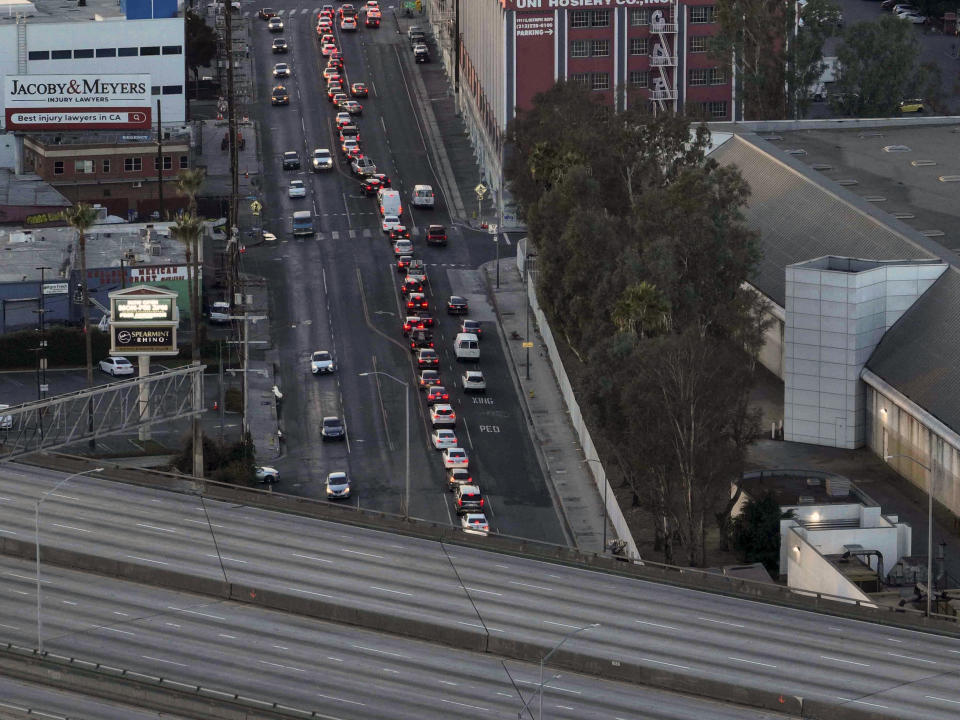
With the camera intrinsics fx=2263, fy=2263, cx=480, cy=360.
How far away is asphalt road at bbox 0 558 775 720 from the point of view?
9269cm

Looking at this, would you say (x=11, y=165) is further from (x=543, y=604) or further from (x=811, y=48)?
(x=543, y=604)

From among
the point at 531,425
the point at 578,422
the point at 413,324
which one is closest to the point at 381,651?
the point at 578,422

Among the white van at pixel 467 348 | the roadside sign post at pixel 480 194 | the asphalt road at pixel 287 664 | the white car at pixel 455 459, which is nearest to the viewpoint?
the asphalt road at pixel 287 664

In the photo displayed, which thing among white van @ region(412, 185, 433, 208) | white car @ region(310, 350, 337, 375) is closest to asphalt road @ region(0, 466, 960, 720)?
white car @ region(310, 350, 337, 375)

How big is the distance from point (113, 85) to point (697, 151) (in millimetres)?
64580

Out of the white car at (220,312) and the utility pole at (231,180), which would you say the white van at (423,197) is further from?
the white car at (220,312)

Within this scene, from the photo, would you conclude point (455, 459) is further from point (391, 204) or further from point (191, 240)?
point (391, 204)

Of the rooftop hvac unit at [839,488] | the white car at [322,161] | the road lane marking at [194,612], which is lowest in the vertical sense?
the road lane marking at [194,612]

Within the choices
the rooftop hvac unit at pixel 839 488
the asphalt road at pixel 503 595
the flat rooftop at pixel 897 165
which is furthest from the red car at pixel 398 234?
the rooftop hvac unit at pixel 839 488

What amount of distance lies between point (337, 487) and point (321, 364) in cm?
2147

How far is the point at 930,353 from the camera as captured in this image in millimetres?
127750

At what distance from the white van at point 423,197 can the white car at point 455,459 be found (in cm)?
5552

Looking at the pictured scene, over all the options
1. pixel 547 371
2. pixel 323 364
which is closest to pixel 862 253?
pixel 547 371

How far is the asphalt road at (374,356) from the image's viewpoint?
133875 millimetres
